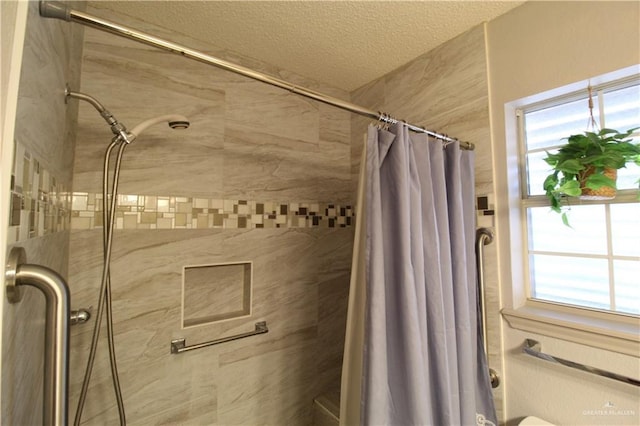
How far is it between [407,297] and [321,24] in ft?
4.38

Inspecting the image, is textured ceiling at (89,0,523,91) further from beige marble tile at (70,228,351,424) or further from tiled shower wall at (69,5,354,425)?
beige marble tile at (70,228,351,424)

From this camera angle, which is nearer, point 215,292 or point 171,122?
point 171,122

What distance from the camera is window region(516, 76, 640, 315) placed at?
976 millimetres

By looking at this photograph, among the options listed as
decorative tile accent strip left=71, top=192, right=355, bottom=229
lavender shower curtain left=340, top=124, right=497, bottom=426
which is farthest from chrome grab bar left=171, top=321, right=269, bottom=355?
lavender shower curtain left=340, top=124, right=497, bottom=426

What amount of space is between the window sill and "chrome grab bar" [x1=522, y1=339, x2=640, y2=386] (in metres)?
0.06

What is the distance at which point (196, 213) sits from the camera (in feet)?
4.36

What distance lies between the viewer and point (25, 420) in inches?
20.1

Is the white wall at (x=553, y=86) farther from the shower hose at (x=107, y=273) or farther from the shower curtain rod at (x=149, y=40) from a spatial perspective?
the shower hose at (x=107, y=273)

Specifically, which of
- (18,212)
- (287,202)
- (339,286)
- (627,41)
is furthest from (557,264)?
(18,212)

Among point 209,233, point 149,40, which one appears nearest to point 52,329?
point 149,40

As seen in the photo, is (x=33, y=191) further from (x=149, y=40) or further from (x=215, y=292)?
(x=215, y=292)

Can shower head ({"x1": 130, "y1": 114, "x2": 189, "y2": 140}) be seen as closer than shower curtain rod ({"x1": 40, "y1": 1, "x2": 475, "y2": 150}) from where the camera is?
No

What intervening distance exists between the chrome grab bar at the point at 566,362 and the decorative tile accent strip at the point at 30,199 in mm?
1560

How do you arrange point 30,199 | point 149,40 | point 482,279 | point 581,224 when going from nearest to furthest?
1. point 30,199
2. point 149,40
3. point 581,224
4. point 482,279
